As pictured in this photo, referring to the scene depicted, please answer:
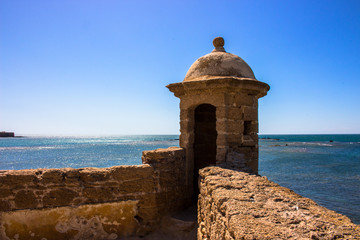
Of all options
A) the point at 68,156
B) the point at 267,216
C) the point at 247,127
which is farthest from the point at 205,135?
the point at 68,156

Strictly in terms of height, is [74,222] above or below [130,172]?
below

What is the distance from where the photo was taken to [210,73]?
15.6ft

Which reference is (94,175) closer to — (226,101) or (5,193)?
(5,193)

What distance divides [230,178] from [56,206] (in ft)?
8.21

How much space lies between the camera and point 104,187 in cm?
376

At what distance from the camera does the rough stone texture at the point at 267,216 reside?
1431mm

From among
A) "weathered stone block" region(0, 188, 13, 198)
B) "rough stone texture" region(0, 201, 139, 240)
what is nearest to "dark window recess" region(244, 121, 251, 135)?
"rough stone texture" region(0, 201, 139, 240)

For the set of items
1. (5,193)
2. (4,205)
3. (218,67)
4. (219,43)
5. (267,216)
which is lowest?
(4,205)

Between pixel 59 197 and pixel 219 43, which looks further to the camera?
pixel 219 43

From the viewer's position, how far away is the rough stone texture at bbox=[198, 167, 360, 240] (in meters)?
1.43

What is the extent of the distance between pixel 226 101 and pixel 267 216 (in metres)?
2.87

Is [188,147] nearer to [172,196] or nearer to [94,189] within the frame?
[172,196]

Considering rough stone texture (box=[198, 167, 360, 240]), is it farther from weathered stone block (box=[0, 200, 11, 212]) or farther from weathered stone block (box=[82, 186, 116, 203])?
weathered stone block (box=[0, 200, 11, 212])

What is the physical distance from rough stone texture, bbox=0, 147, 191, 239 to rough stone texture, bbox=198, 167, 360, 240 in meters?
1.59
